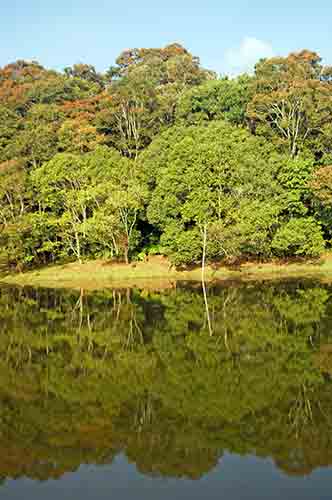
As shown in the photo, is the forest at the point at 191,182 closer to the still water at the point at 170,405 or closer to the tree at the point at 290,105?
the tree at the point at 290,105

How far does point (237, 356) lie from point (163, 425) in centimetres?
662

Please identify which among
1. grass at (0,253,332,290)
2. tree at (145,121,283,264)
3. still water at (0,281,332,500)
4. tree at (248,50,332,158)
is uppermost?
tree at (248,50,332,158)

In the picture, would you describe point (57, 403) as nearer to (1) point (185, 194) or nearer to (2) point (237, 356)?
(2) point (237, 356)

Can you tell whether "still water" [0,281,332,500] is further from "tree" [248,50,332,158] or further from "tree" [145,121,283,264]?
"tree" [248,50,332,158]

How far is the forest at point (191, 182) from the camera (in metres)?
45.5

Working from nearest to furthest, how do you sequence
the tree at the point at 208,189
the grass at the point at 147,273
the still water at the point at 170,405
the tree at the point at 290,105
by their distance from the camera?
the still water at the point at 170,405
the grass at the point at 147,273
the tree at the point at 208,189
the tree at the point at 290,105

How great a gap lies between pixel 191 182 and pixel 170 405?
33.4m

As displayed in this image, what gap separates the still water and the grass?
591 inches

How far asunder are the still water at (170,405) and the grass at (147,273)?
49.3 ft

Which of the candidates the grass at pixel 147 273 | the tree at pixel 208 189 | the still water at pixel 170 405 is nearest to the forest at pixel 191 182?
the tree at pixel 208 189

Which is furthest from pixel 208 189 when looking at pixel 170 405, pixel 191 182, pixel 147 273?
pixel 170 405

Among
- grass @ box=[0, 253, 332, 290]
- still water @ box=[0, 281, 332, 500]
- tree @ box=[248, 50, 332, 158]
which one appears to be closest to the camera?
still water @ box=[0, 281, 332, 500]

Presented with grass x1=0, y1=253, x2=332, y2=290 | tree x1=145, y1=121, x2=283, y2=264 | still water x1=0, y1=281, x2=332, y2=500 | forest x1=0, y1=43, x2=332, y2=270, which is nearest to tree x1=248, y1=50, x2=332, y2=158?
forest x1=0, y1=43, x2=332, y2=270

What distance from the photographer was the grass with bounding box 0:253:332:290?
43188mm
